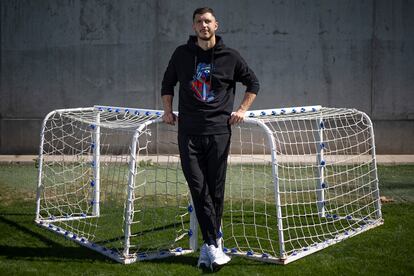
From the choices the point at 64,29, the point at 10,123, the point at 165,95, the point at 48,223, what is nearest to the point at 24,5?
the point at 64,29

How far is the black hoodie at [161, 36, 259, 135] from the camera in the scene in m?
4.99

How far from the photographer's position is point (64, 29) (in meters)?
11.0

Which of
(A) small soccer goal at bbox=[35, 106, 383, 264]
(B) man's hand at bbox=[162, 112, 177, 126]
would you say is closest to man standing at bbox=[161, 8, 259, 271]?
(B) man's hand at bbox=[162, 112, 177, 126]

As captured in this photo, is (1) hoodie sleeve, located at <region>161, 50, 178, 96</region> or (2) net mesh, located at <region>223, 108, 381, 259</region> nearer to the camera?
(1) hoodie sleeve, located at <region>161, 50, 178, 96</region>

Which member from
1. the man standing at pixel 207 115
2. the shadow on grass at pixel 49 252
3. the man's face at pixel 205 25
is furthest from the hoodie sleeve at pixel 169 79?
the shadow on grass at pixel 49 252

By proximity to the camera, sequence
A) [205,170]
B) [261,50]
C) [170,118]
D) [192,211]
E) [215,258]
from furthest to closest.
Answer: [261,50], [192,211], [170,118], [205,170], [215,258]

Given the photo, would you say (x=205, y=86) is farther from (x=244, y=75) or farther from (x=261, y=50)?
(x=261, y=50)

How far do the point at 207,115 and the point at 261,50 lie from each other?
6.10 m

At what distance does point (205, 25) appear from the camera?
491 centimetres

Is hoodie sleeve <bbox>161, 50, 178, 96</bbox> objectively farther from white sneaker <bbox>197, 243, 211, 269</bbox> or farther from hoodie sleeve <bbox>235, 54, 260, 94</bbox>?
white sneaker <bbox>197, 243, 211, 269</bbox>

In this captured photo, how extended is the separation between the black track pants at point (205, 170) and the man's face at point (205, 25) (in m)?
0.72

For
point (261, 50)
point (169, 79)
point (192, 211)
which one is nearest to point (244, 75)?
point (169, 79)

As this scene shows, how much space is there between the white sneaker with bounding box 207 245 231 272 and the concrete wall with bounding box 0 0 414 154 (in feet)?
19.7

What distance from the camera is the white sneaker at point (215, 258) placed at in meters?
5.04
